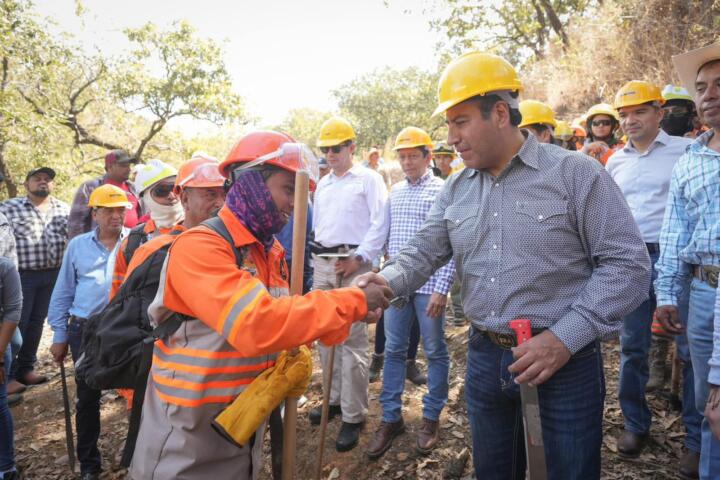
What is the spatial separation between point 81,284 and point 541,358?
13.6 feet

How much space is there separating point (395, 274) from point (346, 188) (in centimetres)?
263

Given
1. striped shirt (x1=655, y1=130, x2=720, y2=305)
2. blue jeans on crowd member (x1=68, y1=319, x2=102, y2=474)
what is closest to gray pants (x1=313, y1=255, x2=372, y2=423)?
blue jeans on crowd member (x1=68, y1=319, x2=102, y2=474)

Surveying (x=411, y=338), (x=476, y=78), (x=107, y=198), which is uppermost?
(x=476, y=78)

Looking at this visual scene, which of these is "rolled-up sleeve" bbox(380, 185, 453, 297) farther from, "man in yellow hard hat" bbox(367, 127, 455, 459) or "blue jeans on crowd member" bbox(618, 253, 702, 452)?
"blue jeans on crowd member" bbox(618, 253, 702, 452)

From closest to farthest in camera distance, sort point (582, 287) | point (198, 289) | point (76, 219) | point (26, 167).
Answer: point (198, 289) → point (582, 287) → point (76, 219) → point (26, 167)

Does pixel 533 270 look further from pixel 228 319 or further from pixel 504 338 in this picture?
pixel 228 319

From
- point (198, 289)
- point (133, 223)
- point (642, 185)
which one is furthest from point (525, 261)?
point (133, 223)

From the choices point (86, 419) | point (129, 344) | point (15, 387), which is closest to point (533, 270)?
point (129, 344)

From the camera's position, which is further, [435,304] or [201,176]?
[435,304]

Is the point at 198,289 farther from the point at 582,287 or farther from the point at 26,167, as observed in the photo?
the point at 26,167

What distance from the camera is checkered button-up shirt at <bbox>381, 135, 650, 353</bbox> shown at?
1.95 metres

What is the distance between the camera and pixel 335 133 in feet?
16.8

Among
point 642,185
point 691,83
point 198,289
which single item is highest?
point 691,83

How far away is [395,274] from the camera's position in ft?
8.23
